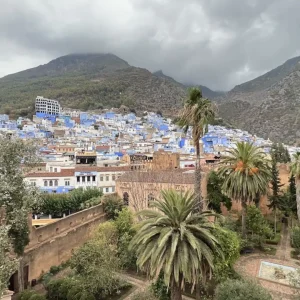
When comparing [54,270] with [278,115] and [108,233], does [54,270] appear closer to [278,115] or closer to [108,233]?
[108,233]

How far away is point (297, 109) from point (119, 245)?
11713 centimetres

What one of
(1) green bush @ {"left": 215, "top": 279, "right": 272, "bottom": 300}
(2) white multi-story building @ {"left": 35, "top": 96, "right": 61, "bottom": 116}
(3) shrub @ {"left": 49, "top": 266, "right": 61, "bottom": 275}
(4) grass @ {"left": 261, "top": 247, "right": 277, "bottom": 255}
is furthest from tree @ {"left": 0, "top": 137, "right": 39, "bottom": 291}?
(2) white multi-story building @ {"left": 35, "top": 96, "right": 61, "bottom": 116}

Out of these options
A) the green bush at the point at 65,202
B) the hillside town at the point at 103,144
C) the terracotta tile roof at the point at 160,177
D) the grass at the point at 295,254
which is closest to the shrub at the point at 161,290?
the hillside town at the point at 103,144

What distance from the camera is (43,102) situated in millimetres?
134500

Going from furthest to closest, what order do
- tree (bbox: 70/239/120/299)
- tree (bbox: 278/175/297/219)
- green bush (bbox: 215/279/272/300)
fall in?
tree (bbox: 278/175/297/219)
tree (bbox: 70/239/120/299)
green bush (bbox: 215/279/272/300)

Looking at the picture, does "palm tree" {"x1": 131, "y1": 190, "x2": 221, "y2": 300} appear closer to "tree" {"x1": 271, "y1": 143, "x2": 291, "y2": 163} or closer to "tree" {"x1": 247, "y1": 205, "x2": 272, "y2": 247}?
"tree" {"x1": 247, "y1": 205, "x2": 272, "y2": 247}

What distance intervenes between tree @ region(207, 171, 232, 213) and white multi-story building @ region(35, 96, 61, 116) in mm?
113964

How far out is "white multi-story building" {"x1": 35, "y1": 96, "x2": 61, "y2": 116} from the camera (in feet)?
436

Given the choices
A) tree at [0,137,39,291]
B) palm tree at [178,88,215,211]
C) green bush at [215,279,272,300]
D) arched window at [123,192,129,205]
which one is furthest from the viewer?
arched window at [123,192,129,205]

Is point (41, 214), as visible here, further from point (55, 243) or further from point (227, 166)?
point (227, 166)

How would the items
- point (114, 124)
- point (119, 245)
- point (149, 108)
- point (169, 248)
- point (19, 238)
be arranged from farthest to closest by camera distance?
point (149, 108) → point (114, 124) → point (119, 245) → point (19, 238) → point (169, 248)

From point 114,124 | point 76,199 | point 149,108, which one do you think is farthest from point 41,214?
point 149,108

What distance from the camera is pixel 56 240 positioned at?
22922 millimetres

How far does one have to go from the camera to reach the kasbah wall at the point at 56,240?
20.8 m
